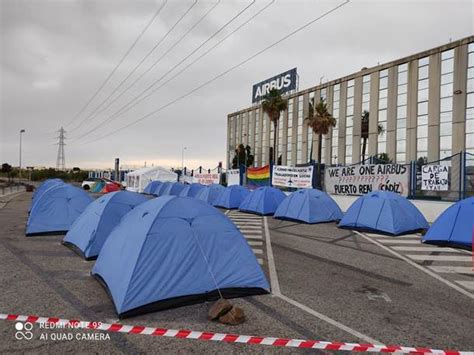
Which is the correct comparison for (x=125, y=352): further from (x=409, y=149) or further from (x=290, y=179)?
(x=409, y=149)

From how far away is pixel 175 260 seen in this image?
→ 17.1ft

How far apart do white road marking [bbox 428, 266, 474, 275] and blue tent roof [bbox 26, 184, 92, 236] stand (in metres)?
10.2

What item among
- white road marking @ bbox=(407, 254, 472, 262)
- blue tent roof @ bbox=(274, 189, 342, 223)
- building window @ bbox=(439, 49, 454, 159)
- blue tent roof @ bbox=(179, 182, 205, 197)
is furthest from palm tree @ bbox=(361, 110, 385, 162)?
white road marking @ bbox=(407, 254, 472, 262)

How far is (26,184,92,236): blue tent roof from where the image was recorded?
1082 centimetres

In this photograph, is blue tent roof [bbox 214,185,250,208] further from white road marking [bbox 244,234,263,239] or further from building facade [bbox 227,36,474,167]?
building facade [bbox 227,36,474,167]

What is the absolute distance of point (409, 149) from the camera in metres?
37.9

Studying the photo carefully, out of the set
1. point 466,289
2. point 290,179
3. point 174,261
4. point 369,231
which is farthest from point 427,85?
point 174,261

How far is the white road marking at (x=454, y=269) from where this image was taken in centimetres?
764

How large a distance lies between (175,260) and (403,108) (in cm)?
4017

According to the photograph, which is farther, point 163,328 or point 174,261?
point 174,261

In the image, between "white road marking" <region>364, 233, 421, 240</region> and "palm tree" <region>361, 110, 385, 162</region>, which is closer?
"white road marking" <region>364, 233, 421, 240</region>

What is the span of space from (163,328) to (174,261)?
1000 mm

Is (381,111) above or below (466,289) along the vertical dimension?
above

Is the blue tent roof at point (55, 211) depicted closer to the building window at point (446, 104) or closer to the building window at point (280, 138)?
the building window at point (446, 104)
